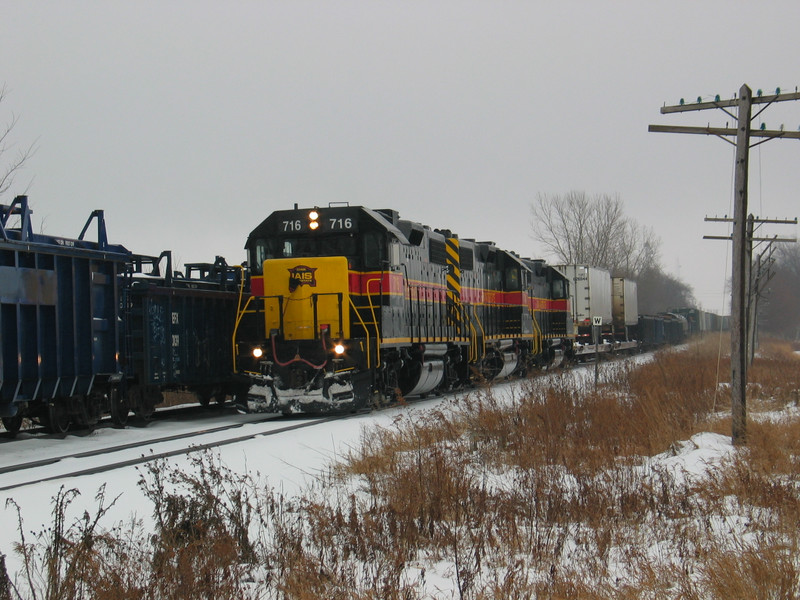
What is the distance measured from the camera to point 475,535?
6652mm

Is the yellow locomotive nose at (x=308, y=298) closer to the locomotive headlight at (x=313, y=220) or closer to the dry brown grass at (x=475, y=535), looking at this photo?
the locomotive headlight at (x=313, y=220)

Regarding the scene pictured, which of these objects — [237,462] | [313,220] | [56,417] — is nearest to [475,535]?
[237,462]

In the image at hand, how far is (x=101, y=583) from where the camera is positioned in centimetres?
503

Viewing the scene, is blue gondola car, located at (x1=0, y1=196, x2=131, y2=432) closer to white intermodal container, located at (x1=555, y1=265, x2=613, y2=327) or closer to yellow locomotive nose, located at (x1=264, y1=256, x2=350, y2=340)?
yellow locomotive nose, located at (x1=264, y1=256, x2=350, y2=340)

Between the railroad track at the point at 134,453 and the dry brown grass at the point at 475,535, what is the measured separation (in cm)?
142

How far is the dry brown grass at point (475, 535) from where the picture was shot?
520 centimetres

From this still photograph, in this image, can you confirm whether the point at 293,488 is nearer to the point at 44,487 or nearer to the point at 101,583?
the point at 44,487

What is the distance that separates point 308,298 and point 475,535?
9852mm

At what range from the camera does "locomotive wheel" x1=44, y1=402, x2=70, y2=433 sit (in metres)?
14.0

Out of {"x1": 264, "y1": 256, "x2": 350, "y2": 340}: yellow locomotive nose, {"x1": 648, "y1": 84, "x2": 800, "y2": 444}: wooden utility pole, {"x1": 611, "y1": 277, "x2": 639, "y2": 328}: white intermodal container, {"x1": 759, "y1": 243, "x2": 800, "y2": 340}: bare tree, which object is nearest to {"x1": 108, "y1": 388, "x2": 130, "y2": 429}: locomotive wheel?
{"x1": 264, "y1": 256, "x2": 350, "y2": 340}: yellow locomotive nose

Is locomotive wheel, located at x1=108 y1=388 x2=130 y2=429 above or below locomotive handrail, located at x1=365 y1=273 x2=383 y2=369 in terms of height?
below

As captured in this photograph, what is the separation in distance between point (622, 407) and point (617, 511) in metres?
6.35

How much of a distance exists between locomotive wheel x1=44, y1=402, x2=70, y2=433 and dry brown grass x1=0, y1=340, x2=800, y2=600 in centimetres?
566

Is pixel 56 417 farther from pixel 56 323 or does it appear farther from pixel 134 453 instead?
pixel 134 453
